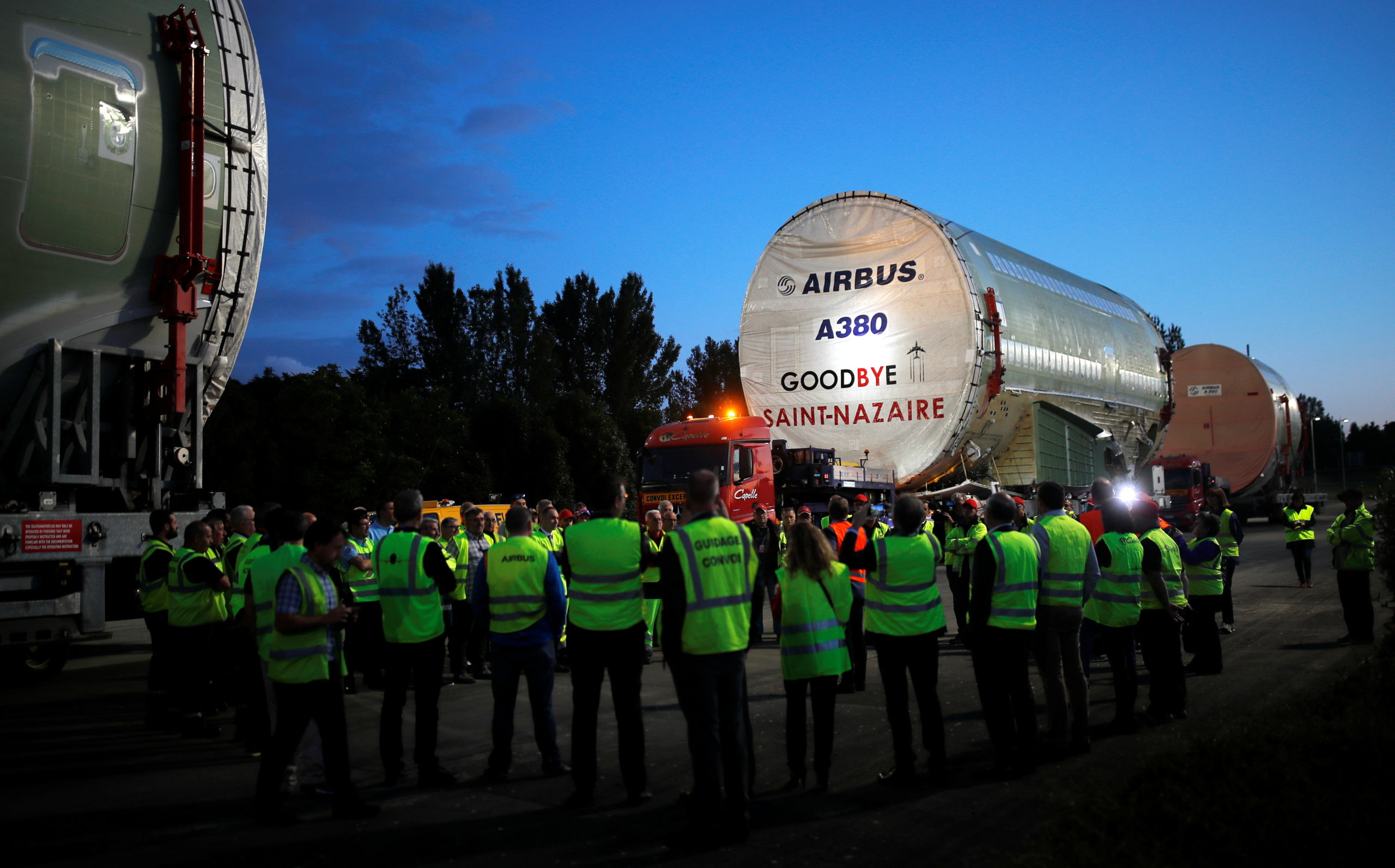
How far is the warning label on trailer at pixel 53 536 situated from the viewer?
8305mm

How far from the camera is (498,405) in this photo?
119 ft

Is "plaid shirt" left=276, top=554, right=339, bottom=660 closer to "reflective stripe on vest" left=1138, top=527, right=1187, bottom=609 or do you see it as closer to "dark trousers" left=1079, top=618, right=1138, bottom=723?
"dark trousers" left=1079, top=618, right=1138, bottom=723

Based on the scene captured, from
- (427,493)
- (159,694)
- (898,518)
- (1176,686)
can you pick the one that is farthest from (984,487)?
(427,493)

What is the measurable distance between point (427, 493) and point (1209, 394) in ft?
92.5

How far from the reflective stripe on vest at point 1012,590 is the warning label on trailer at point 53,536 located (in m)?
7.84

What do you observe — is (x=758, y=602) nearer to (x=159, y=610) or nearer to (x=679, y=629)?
(x=679, y=629)

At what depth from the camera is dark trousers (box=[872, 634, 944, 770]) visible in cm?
568

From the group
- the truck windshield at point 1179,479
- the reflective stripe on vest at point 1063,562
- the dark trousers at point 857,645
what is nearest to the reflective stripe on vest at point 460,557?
the dark trousers at point 857,645

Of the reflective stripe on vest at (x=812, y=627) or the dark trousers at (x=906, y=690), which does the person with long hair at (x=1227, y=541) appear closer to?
the dark trousers at (x=906, y=690)

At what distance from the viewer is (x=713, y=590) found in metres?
5.12

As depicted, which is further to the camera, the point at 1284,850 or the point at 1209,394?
the point at 1209,394

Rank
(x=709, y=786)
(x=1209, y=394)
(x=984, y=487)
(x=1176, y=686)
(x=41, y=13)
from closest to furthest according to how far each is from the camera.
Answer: (x=709, y=786)
(x=1176, y=686)
(x=41, y=13)
(x=984, y=487)
(x=1209, y=394)

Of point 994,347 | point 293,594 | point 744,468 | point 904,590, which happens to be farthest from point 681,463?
point 293,594

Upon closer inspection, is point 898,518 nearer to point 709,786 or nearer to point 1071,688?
point 1071,688
